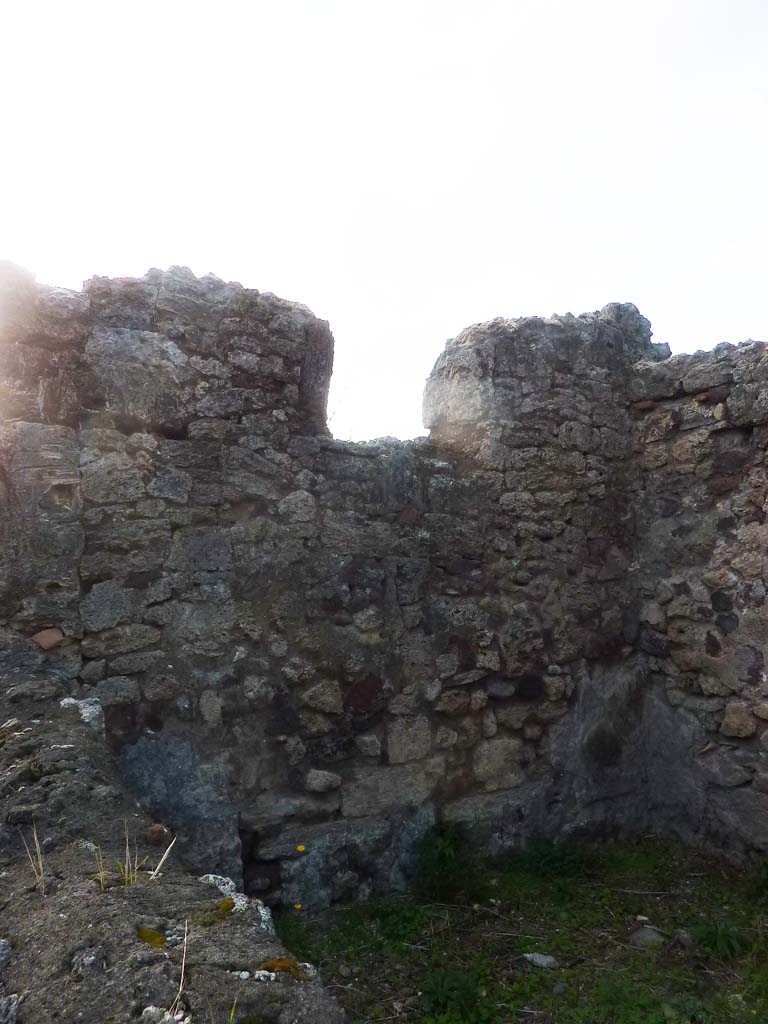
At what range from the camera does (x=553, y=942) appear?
10.9 ft

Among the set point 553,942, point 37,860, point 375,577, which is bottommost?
point 553,942

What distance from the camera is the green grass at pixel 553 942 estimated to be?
287 cm

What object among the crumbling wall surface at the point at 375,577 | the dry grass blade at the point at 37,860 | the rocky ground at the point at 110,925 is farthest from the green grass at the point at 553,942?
the dry grass blade at the point at 37,860

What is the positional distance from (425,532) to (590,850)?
1887mm

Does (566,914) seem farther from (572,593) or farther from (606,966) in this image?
(572,593)

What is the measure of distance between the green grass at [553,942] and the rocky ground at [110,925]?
126 cm

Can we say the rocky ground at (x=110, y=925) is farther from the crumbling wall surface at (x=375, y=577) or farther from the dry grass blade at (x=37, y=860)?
the crumbling wall surface at (x=375, y=577)

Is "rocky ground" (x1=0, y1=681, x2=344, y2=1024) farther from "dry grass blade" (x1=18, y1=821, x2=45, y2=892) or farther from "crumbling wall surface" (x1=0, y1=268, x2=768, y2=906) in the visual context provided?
"crumbling wall surface" (x1=0, y1=268, x2=768, y2=906)

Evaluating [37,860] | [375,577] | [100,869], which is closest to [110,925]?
[100,869]

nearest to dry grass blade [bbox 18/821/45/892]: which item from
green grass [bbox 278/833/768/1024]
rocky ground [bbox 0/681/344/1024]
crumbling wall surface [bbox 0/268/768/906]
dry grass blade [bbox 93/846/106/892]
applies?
rocky ground [bbox 0/681/344/1024]

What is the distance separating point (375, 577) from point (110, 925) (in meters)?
2.18

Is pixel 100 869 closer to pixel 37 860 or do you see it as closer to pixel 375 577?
pixel 37 860

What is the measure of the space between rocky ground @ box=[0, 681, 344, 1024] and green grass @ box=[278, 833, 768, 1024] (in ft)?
4.12

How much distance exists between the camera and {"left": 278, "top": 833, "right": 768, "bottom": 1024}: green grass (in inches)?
113
